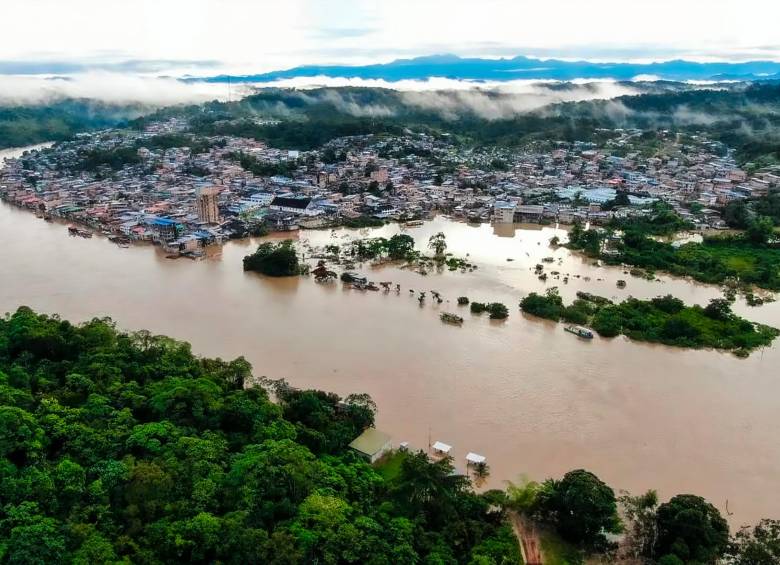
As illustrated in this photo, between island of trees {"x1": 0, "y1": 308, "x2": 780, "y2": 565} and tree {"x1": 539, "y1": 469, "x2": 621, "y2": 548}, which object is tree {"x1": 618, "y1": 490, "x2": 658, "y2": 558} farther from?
tree {"x1": 539, "y1": 469, "x2": 621, "y2": 548}

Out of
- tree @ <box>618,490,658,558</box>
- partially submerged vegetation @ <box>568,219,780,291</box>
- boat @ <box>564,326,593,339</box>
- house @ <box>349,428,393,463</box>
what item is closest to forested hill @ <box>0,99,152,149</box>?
partially submerged vegetation @ <box>568,219,780,291</box>

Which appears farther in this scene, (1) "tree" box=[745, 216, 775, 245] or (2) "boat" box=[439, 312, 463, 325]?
(1) "tree" box=[745, 216, 775, 245]

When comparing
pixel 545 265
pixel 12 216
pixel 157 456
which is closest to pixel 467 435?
pixel 157 456

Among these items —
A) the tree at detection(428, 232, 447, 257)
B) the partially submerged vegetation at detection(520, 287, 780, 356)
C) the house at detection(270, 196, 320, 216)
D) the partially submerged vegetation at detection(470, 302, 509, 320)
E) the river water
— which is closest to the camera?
the river water

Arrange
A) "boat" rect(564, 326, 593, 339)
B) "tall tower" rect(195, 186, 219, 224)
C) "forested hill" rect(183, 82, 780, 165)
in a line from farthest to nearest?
"forested hill" rect(183, 82, 780, 165) → "tall tower" rect(195, 186, 219, 224) → "boat" rect(564, 326, 593, 339)

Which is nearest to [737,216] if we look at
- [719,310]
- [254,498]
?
[719,310]

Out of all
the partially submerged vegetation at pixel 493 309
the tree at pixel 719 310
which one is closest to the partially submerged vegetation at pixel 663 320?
the tree at pixel 719 310

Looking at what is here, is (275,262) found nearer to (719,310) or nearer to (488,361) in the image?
(488,361)
